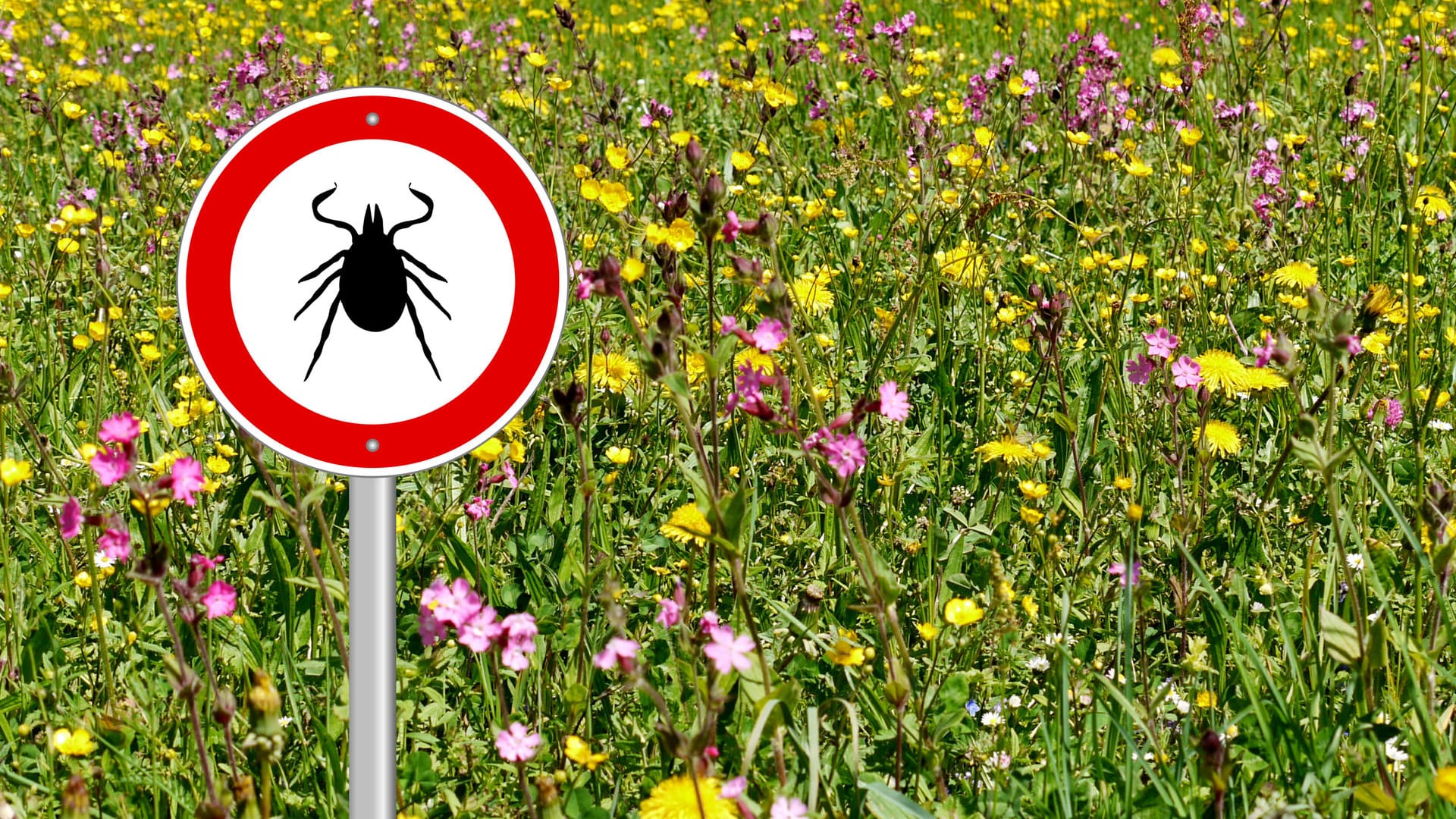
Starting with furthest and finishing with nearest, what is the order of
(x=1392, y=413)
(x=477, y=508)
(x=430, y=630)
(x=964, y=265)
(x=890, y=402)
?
(x=964, y=265) < (x=1392, y=413) < (x=477, y=508) < (x=890, y=402) < (x=430, y=630)

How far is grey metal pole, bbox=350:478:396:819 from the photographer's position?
53.6 inches

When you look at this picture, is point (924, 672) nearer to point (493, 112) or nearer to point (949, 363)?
point (949, 363)

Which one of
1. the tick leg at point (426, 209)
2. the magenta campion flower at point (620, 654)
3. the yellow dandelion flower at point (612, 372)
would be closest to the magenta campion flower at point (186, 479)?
the tick leg at point (426, 209)

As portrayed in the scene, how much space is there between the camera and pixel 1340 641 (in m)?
1.61

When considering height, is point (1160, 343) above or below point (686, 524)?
above

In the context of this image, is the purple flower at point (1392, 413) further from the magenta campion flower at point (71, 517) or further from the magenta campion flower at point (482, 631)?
the magenta campion flower at point (71, 517)

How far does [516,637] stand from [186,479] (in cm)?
42

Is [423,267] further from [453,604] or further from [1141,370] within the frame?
[1141,370]

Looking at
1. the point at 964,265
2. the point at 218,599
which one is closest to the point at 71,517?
the point at 218,599

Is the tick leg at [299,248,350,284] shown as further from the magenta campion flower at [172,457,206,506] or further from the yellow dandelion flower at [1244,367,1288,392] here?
the yellow dandelion flower at [1244,367,1288,392]

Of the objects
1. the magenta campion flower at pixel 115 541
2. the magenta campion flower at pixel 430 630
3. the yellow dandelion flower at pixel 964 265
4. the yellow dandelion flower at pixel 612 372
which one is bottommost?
the magenta campion flower at pixel 430 630

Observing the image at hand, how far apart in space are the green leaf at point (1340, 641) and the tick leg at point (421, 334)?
3.61 feet

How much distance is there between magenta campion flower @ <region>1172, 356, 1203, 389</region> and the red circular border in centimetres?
129

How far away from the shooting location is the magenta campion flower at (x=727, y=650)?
4.58 feet
